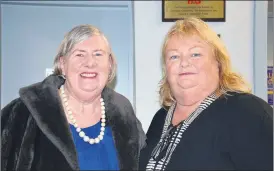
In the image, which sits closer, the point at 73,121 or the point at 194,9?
the point at 73,121

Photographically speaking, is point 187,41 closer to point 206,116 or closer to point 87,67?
point 206,116

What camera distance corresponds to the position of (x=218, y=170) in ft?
4.00

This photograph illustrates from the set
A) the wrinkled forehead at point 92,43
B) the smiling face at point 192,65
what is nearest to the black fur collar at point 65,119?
the wrinkled forehead at point 92,43

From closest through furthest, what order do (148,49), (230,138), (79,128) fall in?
1. (230,138)
2. (79,128)
3. (148,49)

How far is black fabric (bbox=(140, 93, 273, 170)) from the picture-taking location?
117cm

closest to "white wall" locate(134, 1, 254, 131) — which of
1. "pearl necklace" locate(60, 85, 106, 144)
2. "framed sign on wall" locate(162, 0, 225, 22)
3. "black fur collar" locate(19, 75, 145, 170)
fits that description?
"framed sign on wall" locate(162, 0, 225, 22)

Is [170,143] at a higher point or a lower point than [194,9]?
lower

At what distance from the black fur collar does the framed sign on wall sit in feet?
3.12

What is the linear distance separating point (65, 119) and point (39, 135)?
133 mm

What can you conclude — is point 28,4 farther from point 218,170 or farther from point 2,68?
point 218,170

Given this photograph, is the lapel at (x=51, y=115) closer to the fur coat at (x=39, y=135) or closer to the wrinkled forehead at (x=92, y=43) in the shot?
the fur coat at (x=39, y=135)

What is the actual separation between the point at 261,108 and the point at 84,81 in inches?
31.0

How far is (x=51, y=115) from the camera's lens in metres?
1.38

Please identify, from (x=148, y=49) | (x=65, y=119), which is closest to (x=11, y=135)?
(x=65, y=119)
